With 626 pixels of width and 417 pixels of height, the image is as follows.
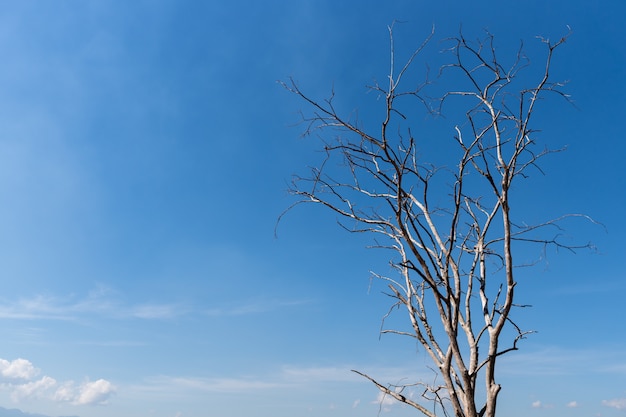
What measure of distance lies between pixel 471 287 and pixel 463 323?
0.28 meters

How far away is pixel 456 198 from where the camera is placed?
2781mm

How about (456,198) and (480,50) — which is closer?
(456,198)

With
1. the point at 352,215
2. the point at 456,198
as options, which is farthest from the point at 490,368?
the point at 352,215

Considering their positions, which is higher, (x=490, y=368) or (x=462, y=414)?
(x=490, y=368)

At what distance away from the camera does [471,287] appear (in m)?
2.99

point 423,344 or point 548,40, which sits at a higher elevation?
point 548,40

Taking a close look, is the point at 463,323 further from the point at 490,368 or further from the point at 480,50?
the point at 480,50

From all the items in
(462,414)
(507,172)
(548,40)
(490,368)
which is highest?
(548,40)

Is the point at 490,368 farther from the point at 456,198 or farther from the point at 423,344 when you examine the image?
the point at 456,198

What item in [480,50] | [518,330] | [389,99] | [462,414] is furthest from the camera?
[480,50]

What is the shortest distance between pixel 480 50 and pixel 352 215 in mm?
1403

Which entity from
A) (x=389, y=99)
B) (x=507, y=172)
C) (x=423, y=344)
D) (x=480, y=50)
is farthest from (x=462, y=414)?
(x=480, y=50)

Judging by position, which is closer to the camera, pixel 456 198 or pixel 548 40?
pixel 456 198

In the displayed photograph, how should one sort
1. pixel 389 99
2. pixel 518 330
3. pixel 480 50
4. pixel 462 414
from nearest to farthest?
pixel 462 414 < pixel 389 99 < pixel 518 330 < pixel 480 50
